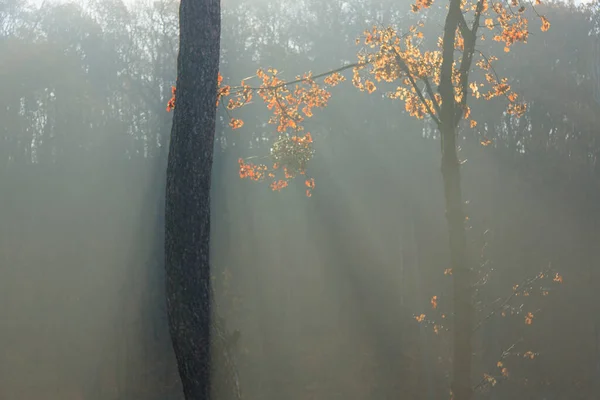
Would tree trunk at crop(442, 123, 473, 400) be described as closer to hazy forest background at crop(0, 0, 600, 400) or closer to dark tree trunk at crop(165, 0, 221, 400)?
dark tree trunk at crop(165, 0, 221, 400)

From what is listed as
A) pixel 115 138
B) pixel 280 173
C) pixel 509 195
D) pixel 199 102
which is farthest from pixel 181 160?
pixel 509 195

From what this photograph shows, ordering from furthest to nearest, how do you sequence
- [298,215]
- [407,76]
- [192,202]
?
[298,215], [407,76], [192,202]

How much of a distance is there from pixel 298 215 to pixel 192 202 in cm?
1801

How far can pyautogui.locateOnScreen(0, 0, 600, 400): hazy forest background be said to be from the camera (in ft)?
68.2

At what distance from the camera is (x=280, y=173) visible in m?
20.9

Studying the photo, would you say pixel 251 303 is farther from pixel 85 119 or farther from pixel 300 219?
pixel 85 119

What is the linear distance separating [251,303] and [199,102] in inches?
653

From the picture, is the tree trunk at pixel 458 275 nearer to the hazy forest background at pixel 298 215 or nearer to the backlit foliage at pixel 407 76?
the backlit foliage at pixel 407 76

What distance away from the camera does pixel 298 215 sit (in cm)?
2358

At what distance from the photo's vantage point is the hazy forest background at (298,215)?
68.2 ft

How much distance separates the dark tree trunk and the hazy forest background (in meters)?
14.3

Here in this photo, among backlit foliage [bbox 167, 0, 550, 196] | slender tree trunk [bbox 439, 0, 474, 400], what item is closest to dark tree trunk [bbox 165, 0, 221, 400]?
backlit foliage [bbox 167, 0, 550, 196]

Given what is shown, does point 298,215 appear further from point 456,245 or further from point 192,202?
point 192,202

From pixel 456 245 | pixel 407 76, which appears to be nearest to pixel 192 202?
pixel 456 245
